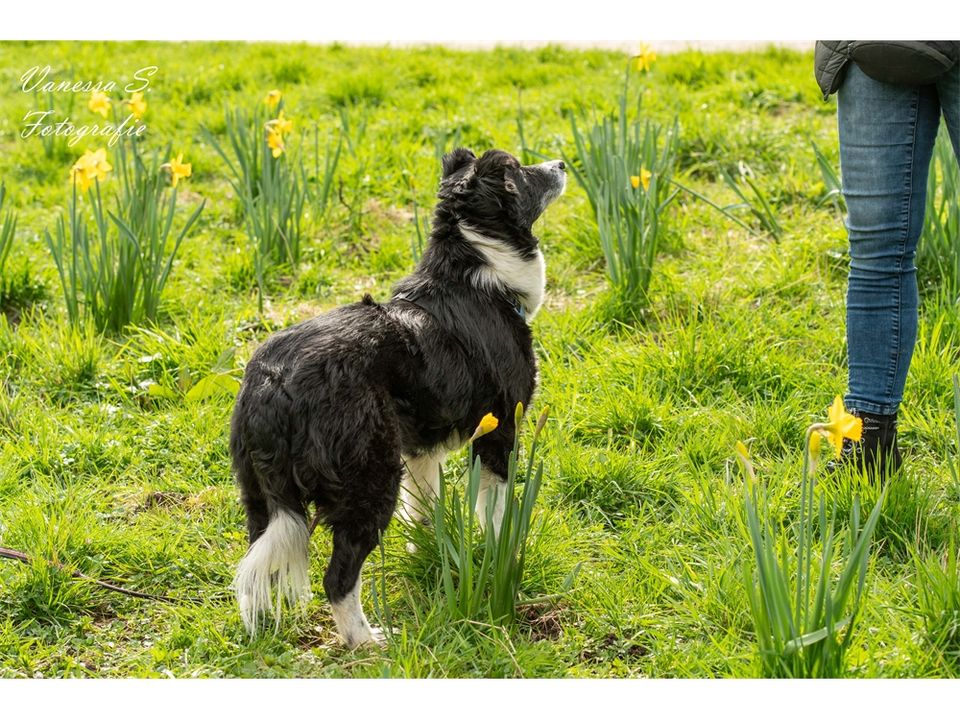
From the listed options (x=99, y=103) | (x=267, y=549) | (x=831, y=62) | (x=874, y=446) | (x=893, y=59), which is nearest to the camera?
(x=267, y=549)

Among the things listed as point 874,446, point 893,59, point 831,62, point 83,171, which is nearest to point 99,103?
point 83,171

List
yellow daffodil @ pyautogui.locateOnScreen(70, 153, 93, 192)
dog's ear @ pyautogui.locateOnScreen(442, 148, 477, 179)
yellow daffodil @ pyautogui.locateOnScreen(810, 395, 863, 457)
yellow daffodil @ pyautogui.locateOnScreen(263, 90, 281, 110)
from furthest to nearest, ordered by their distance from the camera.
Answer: yellow daffodil @ pyautogui.locateOnScreen(263, 90, 281, 110) < yellow daffodil @ pyautogui.locateOnScreen(70, 153, 93, 192) < dog's ear @ pyautogui.locateOnScreen(442, 148, 477, 179) < yellow daffodil @ pyautogui.locateOnScreen(810, 395, 863, 457)

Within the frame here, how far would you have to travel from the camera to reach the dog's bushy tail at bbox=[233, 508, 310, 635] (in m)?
2.69

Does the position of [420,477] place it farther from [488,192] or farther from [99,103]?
[99,103]

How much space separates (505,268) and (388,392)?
0.66m

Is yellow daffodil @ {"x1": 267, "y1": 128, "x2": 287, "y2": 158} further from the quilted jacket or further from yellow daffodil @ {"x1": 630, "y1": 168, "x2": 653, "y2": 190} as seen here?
the quilted jacket

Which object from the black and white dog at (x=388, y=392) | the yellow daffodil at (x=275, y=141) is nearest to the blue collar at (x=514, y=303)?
the black and white dog at (x=388, y=392)

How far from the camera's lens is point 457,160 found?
3.34 meters

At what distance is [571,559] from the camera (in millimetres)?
3115

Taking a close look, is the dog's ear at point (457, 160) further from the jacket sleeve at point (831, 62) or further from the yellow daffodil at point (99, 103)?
the yellow daffodil at point (99, 103)

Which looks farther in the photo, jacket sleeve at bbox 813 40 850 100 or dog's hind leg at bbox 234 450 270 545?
jacket sleeve at bbox 813 40 850 100

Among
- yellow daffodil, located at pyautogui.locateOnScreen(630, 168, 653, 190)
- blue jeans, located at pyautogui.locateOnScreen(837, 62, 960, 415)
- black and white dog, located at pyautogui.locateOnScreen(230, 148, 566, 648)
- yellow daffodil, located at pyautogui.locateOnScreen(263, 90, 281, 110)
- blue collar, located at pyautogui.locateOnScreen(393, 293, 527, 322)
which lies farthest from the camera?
yellow daffodil, located at pyautogui.locateOnScreen(263, 90, 281, 110)

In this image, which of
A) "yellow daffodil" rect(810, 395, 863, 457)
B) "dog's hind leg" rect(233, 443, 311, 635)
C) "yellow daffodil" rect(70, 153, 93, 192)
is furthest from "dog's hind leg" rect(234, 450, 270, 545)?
"yellow daffodil" rect(70, 153, 93, 192)

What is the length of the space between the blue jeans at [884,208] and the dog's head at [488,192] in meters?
1.02
